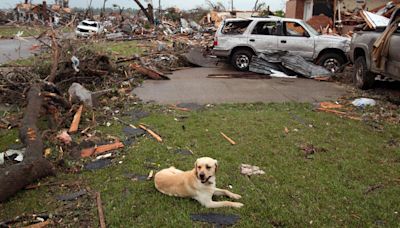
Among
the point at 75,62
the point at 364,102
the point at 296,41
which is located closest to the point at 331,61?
the point at 296,41

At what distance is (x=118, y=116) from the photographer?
23.7 feet

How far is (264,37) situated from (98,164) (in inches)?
349

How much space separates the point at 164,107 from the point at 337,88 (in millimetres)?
4951

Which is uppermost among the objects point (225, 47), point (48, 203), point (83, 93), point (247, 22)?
point (247, 22)

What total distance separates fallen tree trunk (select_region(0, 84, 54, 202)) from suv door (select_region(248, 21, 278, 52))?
8494 mm

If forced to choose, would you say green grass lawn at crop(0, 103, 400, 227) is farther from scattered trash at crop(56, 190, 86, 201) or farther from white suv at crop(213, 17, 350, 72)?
white suv at crop(213, 17, 350, 72)

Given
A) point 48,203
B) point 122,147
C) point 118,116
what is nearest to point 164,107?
point 118,116

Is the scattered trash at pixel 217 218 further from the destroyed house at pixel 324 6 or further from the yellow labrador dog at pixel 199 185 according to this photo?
A: the destroyed house at pixel 324 6

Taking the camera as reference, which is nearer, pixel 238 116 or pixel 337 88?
pixel 238 116

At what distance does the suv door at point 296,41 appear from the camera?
39.1 ft

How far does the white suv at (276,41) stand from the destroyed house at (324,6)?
9.57 m

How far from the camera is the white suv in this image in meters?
11.8

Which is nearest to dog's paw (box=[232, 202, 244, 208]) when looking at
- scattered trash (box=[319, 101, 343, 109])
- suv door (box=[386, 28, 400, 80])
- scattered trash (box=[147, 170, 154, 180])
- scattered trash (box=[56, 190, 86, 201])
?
scattered trash (box=[147, 170, 154, 180])

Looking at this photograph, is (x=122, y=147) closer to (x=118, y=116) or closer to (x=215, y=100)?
(x=118, y=116)
